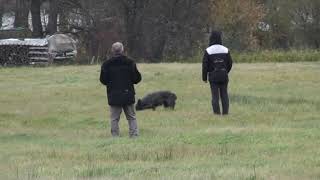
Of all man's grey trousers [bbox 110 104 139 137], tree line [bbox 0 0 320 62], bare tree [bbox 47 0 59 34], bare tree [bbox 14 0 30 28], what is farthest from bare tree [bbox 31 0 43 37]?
man's grey trousers [bbox 110 104 139 137]

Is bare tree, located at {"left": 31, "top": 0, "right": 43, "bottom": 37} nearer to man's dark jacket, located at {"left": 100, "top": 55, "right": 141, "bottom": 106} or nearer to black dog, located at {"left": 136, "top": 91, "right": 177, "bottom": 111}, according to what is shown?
black dog, located at {"left": 136, "top": 91, "right": 177, "bottom": 111}

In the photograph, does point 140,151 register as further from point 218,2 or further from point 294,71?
point 218,2

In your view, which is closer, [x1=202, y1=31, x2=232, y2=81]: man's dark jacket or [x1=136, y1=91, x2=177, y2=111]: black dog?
[x1=202, y1=31, x2=232, y2=81]: man's dark jacket

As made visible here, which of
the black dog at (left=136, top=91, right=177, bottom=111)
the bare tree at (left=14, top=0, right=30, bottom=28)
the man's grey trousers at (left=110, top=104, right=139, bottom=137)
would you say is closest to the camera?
the man's grey trousers at (left=110, top=104, right=139, bottom=137)

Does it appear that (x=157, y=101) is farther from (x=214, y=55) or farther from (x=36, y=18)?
(x=36, y=18)

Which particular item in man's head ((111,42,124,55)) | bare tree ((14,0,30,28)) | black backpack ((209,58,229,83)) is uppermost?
man's head ((111,42,124,55))

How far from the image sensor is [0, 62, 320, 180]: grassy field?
388 inches

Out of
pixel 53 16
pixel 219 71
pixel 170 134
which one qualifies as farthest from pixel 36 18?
pixel 170 134

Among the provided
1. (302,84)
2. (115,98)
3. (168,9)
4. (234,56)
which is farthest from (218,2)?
(115,98)

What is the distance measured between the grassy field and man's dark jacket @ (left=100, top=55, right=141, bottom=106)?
0.75 meters

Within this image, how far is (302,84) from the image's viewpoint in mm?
26281

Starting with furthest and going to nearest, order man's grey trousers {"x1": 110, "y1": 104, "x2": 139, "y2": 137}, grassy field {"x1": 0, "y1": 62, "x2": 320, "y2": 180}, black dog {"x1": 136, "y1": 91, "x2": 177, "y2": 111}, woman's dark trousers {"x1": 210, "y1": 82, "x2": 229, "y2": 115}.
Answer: black dog {"x1": 136, "y1": 91, "x2": 177, "y2": 111}
woman's dark trousers {"x1": 210, "y1": 82, "x2": 229, "y2": 115}
man's grey trousers {"x1": 110, "y1": 104, "x2": 139, "y2": 137}
grassy field {"x1": 0, "y1": 62, "x2": 320, "y2": 180}

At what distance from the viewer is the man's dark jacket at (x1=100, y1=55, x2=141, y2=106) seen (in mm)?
13945

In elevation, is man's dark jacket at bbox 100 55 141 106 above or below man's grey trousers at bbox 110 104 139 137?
above
